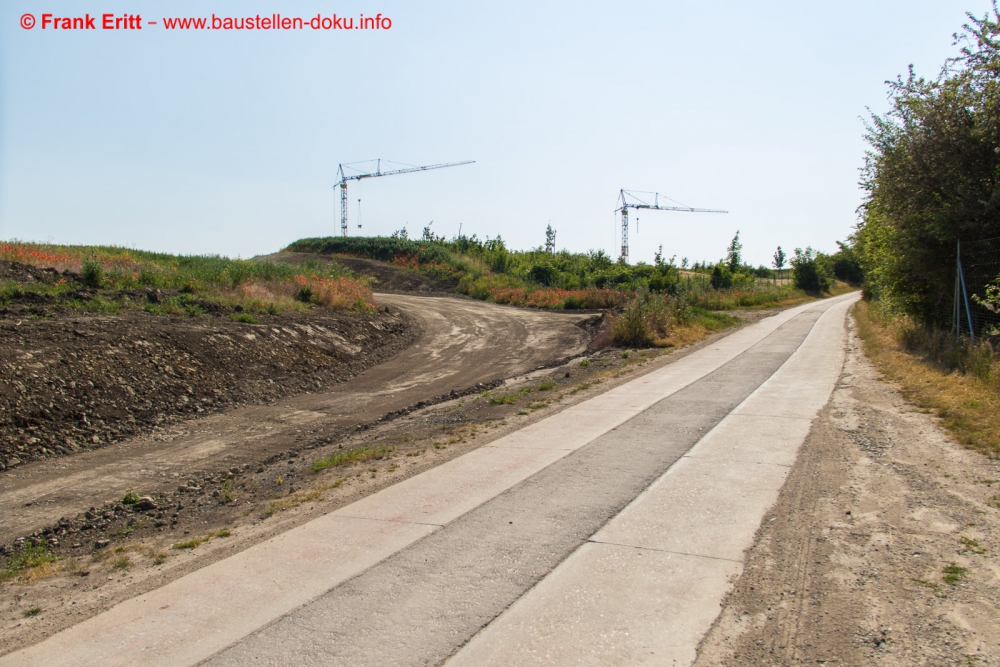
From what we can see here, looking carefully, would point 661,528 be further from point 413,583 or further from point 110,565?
point 110,565

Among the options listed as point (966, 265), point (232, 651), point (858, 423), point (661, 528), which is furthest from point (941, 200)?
point (232, 651)

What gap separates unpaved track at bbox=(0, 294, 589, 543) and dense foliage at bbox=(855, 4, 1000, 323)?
927 cm

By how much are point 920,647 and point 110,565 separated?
19.2ft

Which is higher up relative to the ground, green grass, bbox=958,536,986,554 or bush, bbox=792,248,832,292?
bush, bbox=792,248,832,292

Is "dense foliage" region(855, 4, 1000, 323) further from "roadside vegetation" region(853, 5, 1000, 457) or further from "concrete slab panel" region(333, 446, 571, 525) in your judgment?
"concrete slab panel" region(333, 446, 571, 525)

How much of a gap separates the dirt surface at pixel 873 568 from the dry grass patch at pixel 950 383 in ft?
1.99

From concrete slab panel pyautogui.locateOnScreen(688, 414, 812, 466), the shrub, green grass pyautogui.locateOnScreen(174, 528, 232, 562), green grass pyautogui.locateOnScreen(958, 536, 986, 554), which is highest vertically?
the shrub

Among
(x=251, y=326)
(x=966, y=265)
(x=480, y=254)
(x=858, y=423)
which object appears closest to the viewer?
(x=858, y=423)

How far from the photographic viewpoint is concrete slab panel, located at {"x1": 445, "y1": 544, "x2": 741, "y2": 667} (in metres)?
3.54

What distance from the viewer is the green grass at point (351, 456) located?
795cm

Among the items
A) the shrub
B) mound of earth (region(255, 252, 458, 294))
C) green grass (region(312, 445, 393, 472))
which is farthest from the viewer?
mound of earth (region(255, 252, 458, 294))

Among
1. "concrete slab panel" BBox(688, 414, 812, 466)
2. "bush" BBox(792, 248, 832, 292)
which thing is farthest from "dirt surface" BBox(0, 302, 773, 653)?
"bush" BBox(792, 248, 832, 292)

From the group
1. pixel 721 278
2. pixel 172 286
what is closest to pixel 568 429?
pixel 172 286

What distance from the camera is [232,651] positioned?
12.1 ft
